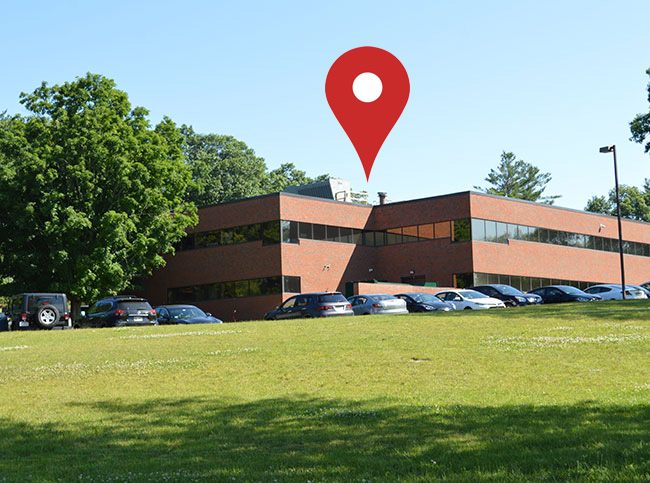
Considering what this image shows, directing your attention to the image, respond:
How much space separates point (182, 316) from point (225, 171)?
149 feet

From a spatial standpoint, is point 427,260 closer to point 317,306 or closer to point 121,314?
point 317,306

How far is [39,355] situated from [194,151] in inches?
2481

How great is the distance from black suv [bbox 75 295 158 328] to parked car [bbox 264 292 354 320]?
18.5 ft

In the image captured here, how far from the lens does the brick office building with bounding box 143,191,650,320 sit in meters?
51.4

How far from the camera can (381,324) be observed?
84.7ft

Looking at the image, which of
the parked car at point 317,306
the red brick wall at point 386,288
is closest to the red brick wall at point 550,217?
the red brick wall at point 386,288

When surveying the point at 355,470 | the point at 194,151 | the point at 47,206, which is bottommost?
the point at 355,470

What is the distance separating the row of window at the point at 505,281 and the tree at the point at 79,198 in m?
19.1

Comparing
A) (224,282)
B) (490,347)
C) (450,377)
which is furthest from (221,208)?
(450,377)

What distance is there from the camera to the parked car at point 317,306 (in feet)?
106

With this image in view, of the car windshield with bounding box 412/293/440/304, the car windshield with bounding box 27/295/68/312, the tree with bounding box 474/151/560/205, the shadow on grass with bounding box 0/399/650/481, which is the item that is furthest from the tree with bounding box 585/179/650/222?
the shadow on grass with bounding box 0/399/650/481

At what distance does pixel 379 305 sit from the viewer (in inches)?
1393

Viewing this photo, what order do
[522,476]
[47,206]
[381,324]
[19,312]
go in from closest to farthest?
[522,476]
[381,324]
[19,312]
[47,206]

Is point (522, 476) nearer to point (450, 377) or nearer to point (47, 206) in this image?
point (450, 377)
